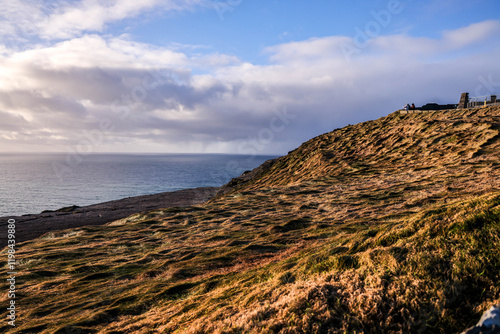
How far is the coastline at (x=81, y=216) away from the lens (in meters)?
38.8

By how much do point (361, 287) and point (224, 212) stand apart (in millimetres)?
20193

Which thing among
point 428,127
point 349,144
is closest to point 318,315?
point 428,127

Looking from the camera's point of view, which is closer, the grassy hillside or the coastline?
the grassy hillside

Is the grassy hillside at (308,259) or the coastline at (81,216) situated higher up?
the grassy hillside at (308,259)

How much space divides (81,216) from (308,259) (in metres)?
47.6

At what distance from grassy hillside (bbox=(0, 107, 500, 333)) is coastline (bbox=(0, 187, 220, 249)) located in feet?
57.7

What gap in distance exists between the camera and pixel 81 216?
46.9 m

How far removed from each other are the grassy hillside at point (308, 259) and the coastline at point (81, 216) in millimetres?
17601

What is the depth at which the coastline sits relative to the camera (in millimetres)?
38787

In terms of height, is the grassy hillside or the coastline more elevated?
the grassy hillside

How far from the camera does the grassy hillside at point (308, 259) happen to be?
16.5ft

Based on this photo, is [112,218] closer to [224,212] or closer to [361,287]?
[224,212]

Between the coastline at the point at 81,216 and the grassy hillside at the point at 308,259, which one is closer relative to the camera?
the grassy hillside at the point at 308,259

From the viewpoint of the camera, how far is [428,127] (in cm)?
3903
